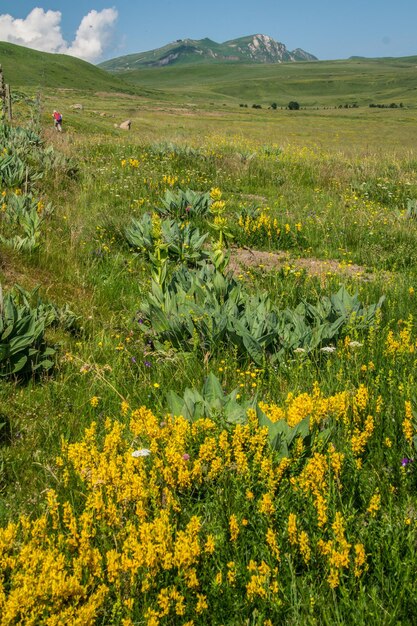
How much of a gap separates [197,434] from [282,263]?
15.8 ft

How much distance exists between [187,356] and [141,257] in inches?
131

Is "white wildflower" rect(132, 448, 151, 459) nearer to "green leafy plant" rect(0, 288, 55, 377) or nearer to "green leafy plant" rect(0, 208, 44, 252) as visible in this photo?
"green leafy plant" rect(0, 288, 55, 377)

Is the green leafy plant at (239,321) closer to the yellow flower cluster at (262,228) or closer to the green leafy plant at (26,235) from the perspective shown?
the green leafy plant at (26,235)

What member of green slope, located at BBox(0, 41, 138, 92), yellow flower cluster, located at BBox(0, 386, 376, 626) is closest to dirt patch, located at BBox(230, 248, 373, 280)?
yellow flower cluster, located at BBox(0, 386, 376, 626)

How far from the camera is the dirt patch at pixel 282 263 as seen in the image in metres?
6.93

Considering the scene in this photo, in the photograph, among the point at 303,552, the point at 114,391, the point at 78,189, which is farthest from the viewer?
the point at 78,189

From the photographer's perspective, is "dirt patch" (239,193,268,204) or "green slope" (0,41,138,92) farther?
"green slope" (0,41,138,92)

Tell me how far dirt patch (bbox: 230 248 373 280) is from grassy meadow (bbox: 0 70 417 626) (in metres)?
0.05

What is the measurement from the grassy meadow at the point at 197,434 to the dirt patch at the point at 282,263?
5cm

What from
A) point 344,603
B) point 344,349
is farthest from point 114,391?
point 344,603

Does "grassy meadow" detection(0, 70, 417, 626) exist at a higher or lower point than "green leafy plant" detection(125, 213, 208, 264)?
lower

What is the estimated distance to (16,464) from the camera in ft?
9.41

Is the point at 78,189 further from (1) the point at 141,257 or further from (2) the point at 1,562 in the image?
(2) the point at 1,562

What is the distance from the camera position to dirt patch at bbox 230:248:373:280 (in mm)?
6934
